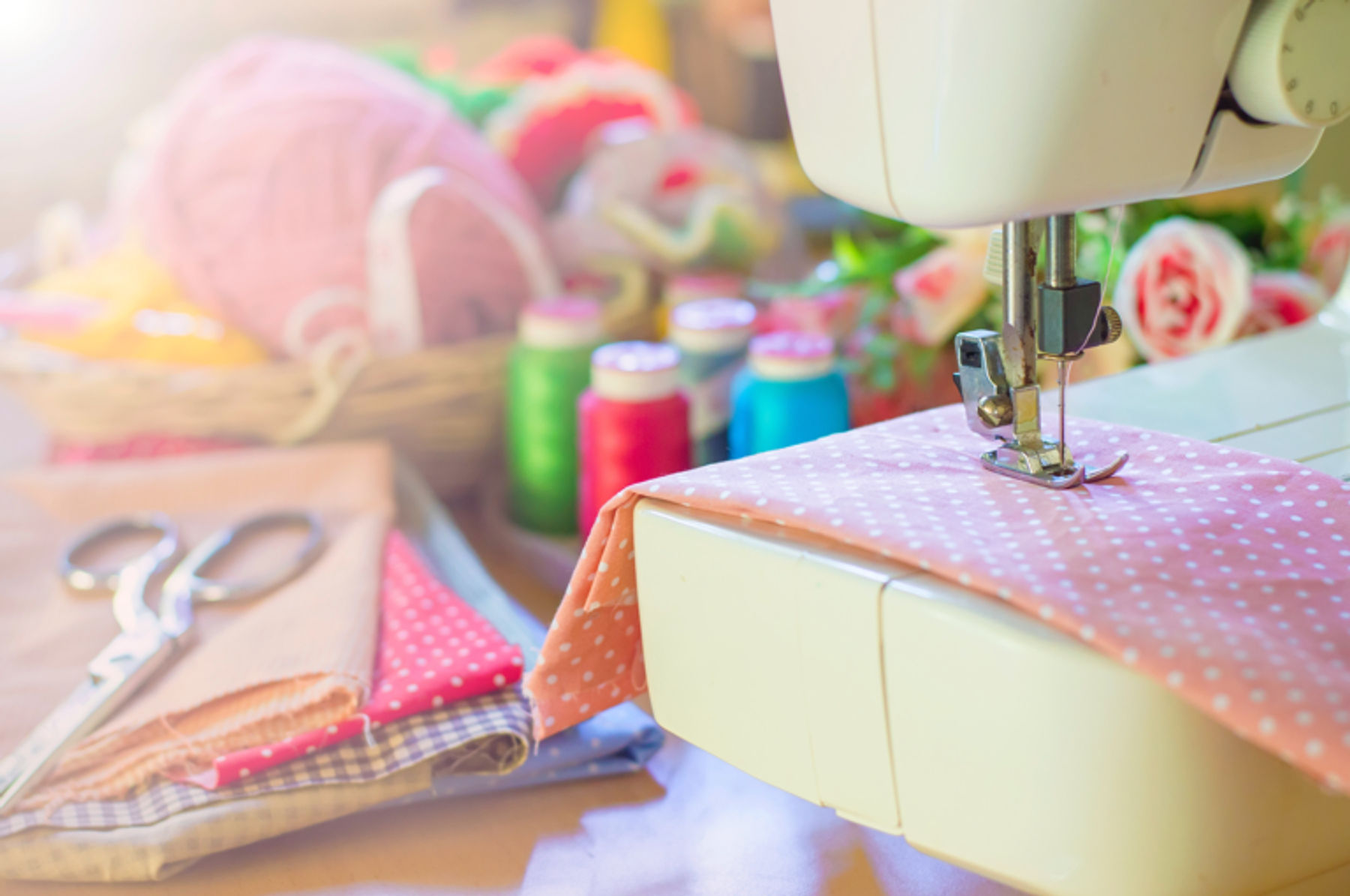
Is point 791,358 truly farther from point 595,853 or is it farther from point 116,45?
point 116,45

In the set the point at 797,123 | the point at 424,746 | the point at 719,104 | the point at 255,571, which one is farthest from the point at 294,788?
the point at 719,104

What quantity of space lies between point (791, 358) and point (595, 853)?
325 mm

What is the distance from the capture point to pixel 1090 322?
1.55ft

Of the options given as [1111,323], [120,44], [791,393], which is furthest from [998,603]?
[120,44]

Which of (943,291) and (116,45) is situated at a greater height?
(116,45)

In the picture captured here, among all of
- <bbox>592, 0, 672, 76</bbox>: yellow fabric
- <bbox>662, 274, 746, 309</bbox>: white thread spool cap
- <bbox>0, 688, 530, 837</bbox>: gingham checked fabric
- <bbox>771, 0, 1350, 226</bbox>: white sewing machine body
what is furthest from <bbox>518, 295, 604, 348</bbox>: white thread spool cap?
<bbox>592, 0, 672, 76</bbox>: yellow fabric

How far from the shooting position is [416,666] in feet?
2.00

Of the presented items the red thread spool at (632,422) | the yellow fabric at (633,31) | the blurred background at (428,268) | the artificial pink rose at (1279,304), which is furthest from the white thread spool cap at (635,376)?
the yellow fabric at (633,31)

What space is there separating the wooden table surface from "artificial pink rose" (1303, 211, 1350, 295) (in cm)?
50

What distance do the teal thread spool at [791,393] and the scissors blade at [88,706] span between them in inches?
13.6

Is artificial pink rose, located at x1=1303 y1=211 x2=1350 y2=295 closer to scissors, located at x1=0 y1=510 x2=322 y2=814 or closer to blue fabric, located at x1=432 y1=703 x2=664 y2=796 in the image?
blue fabric, located at x1=432 y1=703 x2=664 y2=796

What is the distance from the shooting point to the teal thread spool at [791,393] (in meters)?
0.77

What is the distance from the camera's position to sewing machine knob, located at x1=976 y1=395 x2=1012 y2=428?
1.58 ft

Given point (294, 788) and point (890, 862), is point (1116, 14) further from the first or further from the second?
point (294, 788)
